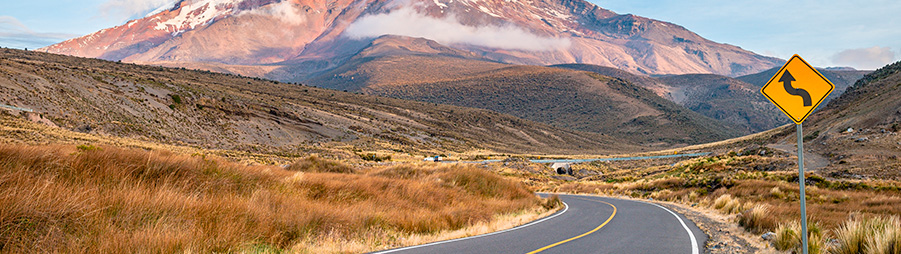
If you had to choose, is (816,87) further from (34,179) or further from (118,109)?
(118,109)

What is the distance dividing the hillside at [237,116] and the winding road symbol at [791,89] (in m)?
46.9

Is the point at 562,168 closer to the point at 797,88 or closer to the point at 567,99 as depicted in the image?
the point at 797,88

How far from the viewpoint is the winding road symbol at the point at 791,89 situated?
6.80m

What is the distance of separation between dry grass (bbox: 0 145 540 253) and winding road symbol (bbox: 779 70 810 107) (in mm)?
6909

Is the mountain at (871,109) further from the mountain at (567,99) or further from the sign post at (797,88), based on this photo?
the mountain at (567,99)

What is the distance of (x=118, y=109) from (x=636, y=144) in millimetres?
106917

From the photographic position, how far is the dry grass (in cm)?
547

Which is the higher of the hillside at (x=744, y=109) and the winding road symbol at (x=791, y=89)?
the winding road symbol at (x=791, y=89)

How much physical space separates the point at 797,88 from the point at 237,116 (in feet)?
203

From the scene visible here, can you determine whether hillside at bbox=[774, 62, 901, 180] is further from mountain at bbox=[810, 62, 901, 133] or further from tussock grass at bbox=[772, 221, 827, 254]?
tussock grass at bbox=[772, 221, 827, 254]

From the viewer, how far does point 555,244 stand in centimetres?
891

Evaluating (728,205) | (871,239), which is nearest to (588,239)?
(871,239)

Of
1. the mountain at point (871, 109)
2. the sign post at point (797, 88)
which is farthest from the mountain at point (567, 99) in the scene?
the sign post at point (797, 88)

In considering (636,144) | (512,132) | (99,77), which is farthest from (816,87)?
(636,144)
